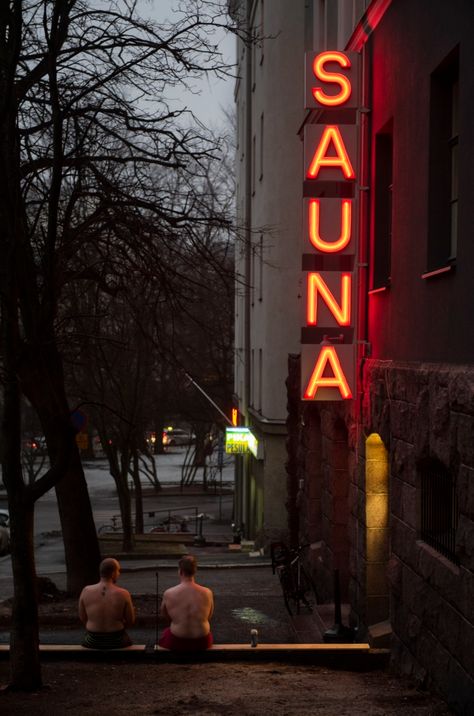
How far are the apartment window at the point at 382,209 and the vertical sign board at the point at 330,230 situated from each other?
27 centimetres

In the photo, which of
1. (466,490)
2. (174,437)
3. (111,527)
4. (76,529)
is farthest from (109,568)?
(174,437)

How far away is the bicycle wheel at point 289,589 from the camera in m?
14.4

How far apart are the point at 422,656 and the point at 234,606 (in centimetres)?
632

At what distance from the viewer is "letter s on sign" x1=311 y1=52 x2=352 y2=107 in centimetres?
1243

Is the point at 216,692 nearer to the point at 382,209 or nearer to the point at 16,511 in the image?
the point at 16,511

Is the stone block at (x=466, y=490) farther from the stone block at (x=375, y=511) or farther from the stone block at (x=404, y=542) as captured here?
the stone block at (x=375, y=511)

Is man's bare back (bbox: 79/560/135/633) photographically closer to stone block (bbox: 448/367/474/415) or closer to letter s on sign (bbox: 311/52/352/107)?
stone block (bbox: 448/367/474/415)

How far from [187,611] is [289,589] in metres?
4.38

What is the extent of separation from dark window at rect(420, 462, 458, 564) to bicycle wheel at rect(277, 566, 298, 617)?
16.5 feet

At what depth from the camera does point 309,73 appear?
12.5 m

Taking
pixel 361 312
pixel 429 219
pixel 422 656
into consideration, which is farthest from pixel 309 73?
pixel 422 656

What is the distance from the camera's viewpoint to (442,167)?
9.35m

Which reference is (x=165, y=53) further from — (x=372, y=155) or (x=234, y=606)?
(x=234, y=606)

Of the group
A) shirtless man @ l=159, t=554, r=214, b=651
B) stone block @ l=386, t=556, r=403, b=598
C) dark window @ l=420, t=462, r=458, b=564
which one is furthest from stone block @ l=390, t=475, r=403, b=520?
shirtless man @ l=159, t=554, r=214, b=651
